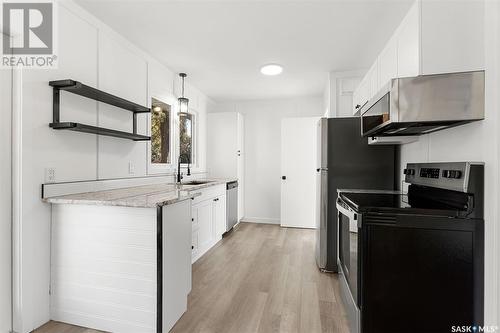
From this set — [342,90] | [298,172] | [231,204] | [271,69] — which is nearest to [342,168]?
[342,90]

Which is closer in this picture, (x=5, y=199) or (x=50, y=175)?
(x=5, y=199)

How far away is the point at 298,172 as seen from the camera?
4.53 meters

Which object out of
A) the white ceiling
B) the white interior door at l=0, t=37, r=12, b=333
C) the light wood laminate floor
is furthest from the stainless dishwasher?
the white interior door at l=0, t=37, r=12, b=333

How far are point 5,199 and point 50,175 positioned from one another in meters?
0.29

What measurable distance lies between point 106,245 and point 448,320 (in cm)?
215

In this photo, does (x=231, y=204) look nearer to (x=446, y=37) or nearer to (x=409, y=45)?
(x=409, y=45)

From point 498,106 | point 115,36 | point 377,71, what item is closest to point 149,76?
point 115,36

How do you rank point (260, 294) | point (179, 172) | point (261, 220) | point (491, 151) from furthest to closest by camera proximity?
point (261, 220), point (179, 172), point (260, 294), point (491, 151)

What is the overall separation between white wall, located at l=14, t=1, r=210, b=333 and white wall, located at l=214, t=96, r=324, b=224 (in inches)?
100

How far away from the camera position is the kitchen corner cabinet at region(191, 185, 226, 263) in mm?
2979

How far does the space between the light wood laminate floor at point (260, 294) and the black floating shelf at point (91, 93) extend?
180 cm

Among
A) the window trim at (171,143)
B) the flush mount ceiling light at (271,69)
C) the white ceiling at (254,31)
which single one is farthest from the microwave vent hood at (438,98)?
the window trim at (171,143)

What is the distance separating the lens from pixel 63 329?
5.76 feet

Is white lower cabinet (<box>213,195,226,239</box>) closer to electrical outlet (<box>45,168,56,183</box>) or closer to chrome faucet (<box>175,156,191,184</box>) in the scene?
chrome faucet (<box>175,156,191,184</box>)
